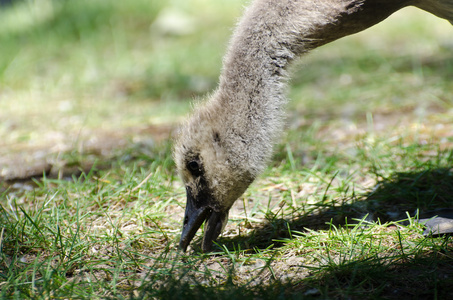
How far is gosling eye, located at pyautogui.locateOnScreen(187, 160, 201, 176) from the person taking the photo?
2924mm

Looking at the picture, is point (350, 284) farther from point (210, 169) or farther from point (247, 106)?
point (247, 106)

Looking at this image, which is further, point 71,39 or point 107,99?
point 71,39

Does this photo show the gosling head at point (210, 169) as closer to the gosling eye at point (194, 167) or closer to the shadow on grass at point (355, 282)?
the gosling eye at point (194, 167)

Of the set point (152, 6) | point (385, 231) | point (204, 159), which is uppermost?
point (152, 6)

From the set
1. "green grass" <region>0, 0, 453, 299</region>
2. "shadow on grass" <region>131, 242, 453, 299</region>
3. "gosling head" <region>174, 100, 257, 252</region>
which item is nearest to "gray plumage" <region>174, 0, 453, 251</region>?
"gosling head" <region>174, 100, 257, 252</region>

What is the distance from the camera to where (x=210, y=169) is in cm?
289

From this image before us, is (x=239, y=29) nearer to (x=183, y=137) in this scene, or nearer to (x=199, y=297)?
(x=183, y=137)

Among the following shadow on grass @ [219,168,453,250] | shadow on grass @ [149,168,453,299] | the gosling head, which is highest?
the gosling head

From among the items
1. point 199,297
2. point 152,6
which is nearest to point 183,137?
point 199,297

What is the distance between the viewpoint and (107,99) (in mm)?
6492

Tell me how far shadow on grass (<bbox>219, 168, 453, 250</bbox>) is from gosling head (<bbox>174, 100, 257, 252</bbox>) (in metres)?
0.23

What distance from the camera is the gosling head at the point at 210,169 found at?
113 inches

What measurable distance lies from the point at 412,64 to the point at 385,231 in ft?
13.5

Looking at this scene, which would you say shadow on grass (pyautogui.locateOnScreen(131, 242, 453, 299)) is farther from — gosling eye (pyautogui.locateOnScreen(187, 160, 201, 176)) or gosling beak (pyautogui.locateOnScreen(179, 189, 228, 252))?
gosling eye (pyautogui.locateOnScreen(187, 160, 201, 176))
